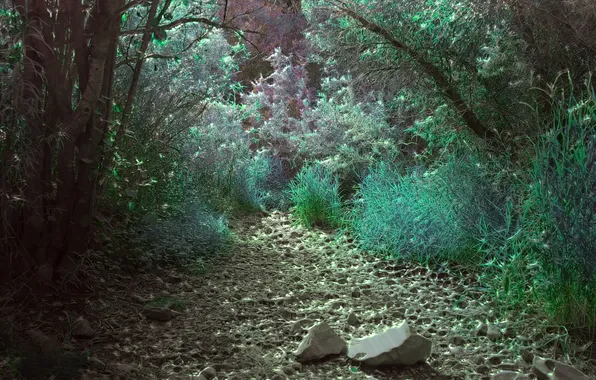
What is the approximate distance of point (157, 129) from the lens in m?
4.61

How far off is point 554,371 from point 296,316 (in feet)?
4.17

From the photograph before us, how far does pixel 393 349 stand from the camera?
265cm

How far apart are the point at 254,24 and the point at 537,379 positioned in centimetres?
731

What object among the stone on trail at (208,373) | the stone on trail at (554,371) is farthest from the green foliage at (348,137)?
the stone on trail at (208,373)

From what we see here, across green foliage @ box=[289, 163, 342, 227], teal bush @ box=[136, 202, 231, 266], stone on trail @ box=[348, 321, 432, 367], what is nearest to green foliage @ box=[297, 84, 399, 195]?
green foliage @ box=[289, 163, 342, 227]

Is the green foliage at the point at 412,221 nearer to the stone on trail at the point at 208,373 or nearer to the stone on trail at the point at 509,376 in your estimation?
the stone on trail at the point at 509,376

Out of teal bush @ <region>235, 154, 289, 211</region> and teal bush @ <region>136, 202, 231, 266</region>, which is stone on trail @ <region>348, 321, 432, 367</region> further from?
teal bush @ <region>235, 154, 289, 211</region>

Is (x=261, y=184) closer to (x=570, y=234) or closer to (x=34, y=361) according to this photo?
(x=570, y=234)

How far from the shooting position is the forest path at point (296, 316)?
2639mm

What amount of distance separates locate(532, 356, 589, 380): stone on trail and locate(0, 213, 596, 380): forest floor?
2.6 inches

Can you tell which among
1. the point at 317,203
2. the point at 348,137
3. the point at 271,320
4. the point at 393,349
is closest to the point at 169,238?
the point at 271,320

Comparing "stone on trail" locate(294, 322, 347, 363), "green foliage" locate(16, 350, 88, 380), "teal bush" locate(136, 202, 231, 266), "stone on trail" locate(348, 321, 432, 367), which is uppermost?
"teal bush" locate(136, 202, 231, 266)

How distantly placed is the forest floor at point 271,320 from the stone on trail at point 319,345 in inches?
1.5

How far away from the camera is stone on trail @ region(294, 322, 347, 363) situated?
8.84 ft
